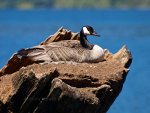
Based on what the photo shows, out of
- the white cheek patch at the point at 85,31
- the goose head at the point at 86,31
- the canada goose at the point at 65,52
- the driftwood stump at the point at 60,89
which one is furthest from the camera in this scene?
the white cheek patch at the point at 85,31

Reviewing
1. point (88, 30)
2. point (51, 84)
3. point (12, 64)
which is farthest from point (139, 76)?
point (51, 84)

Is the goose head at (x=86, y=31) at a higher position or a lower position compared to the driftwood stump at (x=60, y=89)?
higher

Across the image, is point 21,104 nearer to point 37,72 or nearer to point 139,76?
point 37,72

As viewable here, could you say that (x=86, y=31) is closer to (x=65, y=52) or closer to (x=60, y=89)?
(x=65, y=52)

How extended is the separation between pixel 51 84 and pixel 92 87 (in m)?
1.13

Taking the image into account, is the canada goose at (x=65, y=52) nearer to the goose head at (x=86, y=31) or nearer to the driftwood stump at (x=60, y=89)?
the goose head at (x=86, y=31)

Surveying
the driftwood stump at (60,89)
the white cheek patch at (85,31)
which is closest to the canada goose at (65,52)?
the white cheek patch at (85,31)

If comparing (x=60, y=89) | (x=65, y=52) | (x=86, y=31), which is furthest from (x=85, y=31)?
(x=60, y=89)

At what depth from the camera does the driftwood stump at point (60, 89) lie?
9383mm

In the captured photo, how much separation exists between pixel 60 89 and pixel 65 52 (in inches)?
121

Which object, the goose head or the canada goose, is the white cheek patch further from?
the canada goose

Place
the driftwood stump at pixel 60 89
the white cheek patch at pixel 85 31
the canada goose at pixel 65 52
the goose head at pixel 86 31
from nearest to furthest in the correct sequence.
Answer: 1. the driftwood stump at pixel 60 89
2. the canada goose at pixel 65 52
3. the goose head at pixel 86 31
4. the white cheek patch at pixel 85 31

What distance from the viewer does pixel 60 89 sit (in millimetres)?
9281

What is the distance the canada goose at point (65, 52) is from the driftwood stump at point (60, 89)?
0.99 metres
